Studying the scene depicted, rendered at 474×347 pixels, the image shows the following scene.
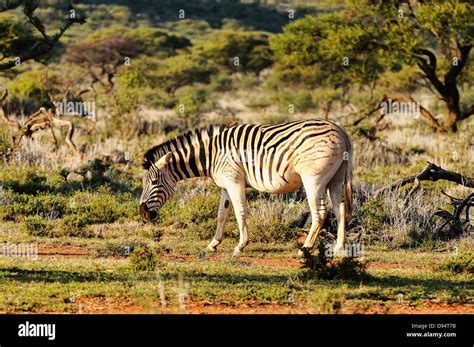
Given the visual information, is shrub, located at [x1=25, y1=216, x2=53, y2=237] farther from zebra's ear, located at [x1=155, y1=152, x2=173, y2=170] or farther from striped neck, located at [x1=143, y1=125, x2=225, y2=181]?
zebra's ear, located at [x1=155, y1=152, x2=173, y2=170]

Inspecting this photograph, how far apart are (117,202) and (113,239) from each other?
1909 mm

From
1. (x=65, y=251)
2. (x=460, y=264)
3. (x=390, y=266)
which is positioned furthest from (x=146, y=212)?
(x=460, y=264)

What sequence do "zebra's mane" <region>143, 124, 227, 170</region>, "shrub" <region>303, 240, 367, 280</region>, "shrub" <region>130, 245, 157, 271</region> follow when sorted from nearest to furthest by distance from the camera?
1. "shrub" <region>303, 240, 367, 280</region>
2. "shrub" <region>130, 245, 157, 271</region>
3. "zebra's mane" <region>143, 124, 227, 170</region>

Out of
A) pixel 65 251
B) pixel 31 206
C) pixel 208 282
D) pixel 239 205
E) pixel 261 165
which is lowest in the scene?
pixel 208 282

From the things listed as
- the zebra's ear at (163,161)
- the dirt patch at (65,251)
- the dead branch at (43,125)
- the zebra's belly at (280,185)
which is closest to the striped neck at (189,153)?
the zebra's ear at (163,161)

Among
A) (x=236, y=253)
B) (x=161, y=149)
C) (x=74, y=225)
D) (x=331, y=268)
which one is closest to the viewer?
(x=331, y=268)

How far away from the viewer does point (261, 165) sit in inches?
423

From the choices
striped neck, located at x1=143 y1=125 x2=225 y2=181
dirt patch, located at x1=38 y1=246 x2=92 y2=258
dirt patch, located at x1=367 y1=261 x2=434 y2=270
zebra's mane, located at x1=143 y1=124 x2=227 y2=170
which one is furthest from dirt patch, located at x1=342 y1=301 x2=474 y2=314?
dirt patch, located at x1=38 y1=246 x2=92 y2=258

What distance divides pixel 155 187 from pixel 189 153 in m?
0.63

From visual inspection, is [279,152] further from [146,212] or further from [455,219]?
[455,219]

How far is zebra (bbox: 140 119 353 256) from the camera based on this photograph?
34.1ft

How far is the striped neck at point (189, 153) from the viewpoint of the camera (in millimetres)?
11164
